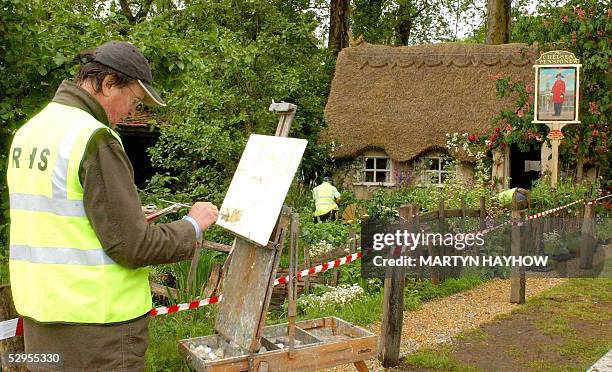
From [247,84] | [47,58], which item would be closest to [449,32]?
[247,84]

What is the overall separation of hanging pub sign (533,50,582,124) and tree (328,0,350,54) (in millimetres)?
8890

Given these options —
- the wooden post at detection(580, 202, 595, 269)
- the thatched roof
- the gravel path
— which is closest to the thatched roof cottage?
the thatched roof

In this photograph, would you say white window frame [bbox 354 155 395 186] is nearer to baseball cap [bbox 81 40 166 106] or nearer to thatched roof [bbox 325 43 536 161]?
thatched roof [bbox 325 43 536 161]

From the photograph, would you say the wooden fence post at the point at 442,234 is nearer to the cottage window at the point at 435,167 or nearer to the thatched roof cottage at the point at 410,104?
the thatched roof cottage at the point at 410,104

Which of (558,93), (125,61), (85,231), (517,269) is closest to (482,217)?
(517,269)

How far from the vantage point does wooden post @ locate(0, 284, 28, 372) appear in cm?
333

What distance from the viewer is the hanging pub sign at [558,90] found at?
12812 mm

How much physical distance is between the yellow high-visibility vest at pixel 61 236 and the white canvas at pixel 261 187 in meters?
1.34

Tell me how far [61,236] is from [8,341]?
1.09 meters

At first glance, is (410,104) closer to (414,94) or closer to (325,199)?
(414,94)

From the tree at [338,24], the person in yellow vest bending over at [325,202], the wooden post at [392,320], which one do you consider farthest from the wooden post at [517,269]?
the tree at [338,24]

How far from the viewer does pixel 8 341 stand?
3.33 meters

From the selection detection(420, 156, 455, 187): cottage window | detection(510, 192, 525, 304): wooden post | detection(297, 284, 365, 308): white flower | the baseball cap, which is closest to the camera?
the baseball cap

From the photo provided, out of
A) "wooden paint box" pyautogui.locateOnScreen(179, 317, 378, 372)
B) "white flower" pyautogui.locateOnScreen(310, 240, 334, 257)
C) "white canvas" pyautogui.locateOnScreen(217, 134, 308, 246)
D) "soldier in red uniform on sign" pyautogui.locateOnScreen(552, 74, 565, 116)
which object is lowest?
"white flower" pyautogui.locateOnScreen(310, 240, 334, 257)
